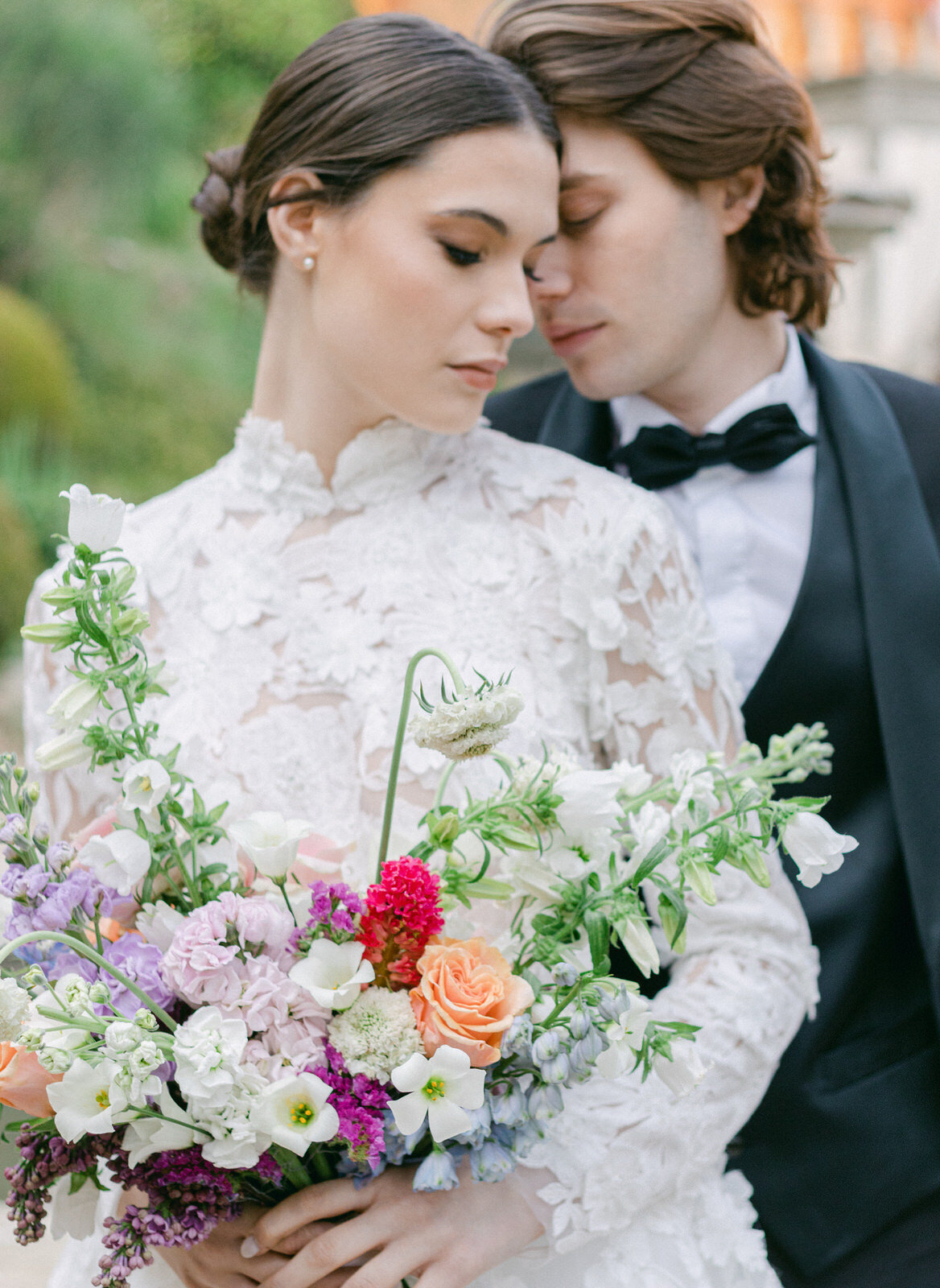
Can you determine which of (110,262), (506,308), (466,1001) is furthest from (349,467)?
(110,262)

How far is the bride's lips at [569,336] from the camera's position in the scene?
7.80 feet

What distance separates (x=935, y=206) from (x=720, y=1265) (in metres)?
9.35

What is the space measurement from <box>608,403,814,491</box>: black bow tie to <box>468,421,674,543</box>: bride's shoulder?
13.9 inches

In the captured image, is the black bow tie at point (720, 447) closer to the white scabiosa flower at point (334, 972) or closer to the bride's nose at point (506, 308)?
the bride's nose at point (506, 308)

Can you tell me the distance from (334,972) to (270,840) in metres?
0.15

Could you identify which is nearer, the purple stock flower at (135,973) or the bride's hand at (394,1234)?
the purple stock flower at (135,973)

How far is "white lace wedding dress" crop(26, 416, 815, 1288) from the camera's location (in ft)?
5.63

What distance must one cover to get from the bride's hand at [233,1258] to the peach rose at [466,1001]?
0.39 m

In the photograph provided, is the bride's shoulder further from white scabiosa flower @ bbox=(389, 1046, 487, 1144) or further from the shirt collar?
white scabiosa flower @ bbox=(389, 1046, 487, 1144)

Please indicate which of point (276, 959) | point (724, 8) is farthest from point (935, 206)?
point (276, 959)

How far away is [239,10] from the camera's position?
9.16 meters

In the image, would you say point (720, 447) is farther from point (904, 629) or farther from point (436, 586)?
point (436, 586)

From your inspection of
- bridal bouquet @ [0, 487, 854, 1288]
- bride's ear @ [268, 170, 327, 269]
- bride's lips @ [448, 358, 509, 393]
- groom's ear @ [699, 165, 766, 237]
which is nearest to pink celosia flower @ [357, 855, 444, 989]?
bridal bouquet @ [0, 487, 854, 1288]

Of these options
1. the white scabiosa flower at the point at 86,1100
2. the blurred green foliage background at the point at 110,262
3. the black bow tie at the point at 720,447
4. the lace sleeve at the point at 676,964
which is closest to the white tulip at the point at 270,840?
the white scabiosa flower at the point at 86,1100
